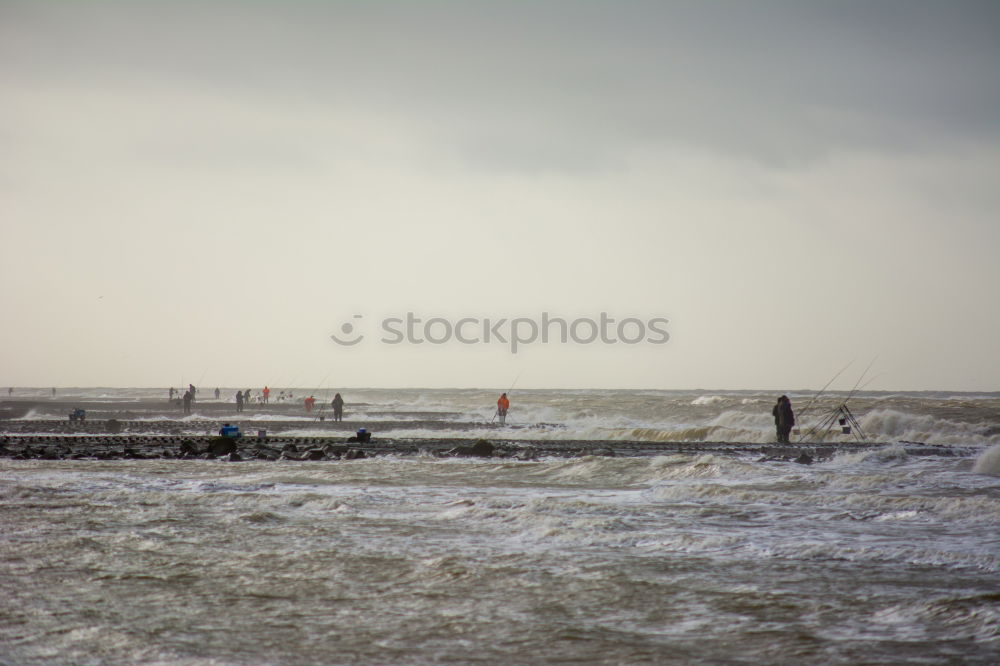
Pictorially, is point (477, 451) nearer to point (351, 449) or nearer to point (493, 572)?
point (351, 449)

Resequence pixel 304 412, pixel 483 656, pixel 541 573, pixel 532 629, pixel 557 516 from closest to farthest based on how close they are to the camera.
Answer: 1. pixel 483 656
2. pixel 532 629
3. pixel 541 573
4. pixel 557 516
5. pixel 304 412

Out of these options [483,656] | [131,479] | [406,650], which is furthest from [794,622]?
[131,479]

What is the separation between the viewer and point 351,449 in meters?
23.5

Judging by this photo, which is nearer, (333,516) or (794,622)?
(794,622)

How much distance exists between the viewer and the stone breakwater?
2181cm

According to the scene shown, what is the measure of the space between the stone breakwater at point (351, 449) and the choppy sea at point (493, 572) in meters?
6.40

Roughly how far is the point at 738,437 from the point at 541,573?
2599 centimetres

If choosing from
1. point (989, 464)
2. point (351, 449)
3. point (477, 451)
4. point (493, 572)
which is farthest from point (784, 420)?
point (493, 572)

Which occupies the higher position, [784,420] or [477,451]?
[784,420]

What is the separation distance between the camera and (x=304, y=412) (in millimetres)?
55188

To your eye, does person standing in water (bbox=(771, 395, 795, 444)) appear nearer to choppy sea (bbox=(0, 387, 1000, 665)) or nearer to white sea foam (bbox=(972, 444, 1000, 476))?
white sea foam (bbox=(972, 444, 1000, 476))

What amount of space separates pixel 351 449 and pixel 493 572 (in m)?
16.3

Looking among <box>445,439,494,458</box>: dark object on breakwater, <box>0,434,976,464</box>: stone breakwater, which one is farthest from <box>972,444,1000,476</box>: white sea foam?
<box>445,439,494,458</box>: dark object on breakwater

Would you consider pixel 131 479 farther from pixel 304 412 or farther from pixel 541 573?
pixel 304 412
